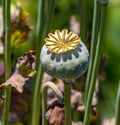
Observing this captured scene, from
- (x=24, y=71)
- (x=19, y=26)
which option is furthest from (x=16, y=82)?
(x=19, y=26)

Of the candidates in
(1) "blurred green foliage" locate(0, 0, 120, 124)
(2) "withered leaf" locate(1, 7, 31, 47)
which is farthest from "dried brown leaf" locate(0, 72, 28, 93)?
(1) "blurred green foliage" locate(0, 0, 120, 124)

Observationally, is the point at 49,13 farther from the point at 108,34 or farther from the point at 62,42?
the point at 108,34

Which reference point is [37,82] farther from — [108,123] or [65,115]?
[108,123]

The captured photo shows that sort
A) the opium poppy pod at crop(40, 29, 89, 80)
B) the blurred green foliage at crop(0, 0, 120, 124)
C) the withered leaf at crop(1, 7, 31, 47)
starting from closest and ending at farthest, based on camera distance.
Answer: the opium poppy pod at crop(40, 29, 89, 80) < the withered leaf at crop(1, 7, 31, 47) < the blurred green foliage at crop(0, 0, 120, 124)

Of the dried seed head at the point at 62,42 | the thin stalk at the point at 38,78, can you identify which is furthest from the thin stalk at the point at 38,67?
the dried seed head at the point at 62,42

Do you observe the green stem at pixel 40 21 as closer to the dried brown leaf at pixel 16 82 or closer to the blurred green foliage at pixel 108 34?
the dried brown leaf at pixel 16 82

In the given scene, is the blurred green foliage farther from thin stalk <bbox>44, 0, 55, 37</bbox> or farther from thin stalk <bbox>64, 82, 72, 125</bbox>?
thin stalk <bbox>64, 82, 72, 125</bbox>

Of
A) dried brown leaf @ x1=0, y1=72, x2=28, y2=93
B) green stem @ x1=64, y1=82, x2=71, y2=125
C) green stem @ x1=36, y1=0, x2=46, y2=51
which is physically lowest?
green stem @ x1=64, y1=82, x2=71, y2=125

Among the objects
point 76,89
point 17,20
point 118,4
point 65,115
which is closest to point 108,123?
point 76,89

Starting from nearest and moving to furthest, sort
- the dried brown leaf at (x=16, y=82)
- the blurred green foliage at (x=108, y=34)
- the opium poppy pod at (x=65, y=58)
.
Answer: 1. the opium poppy pod at (x=65, y=58)
2. the dried brown leaf at (x=16, y=82)
3. the blurred green foliage at (x=108, y=34)
